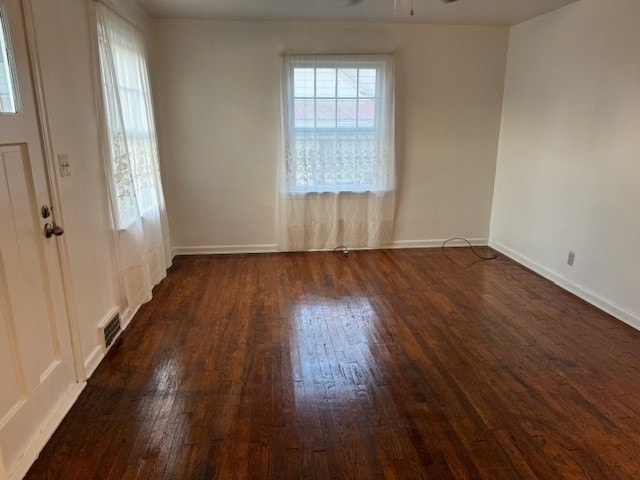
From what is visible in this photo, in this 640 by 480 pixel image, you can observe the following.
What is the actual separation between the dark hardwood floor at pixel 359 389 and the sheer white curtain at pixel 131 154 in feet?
1.14

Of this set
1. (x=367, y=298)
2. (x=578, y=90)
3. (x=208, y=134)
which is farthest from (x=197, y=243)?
(x=578, y=90)

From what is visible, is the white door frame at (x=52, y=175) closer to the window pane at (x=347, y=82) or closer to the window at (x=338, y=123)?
the window at (x=338, y=123)

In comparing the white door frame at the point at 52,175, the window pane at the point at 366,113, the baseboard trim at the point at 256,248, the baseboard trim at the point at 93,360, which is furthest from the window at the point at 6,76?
the window pane at the point at 366,113

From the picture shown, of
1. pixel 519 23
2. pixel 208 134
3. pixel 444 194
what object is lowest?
pixel 444 194

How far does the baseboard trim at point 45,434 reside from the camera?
172 centimetres

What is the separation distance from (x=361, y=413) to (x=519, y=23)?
13.4ft

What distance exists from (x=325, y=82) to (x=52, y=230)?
300 centimetres

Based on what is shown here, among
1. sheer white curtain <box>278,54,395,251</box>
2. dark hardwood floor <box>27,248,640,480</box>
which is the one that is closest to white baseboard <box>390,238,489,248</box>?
sheer white curtain <box>278,54,395,251</box>

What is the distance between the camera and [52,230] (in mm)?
2043

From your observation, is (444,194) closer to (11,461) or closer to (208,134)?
(208,134)

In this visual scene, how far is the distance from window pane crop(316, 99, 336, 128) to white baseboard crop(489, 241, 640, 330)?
2.34 metres

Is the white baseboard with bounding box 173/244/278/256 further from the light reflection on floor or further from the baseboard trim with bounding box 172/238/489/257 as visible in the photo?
the light reflection on floor

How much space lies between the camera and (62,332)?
2152 millimetres

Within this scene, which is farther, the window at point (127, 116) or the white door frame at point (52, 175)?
the window at point (127, 116)
